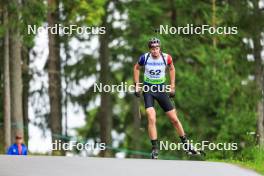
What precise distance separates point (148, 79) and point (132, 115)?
27422 mm

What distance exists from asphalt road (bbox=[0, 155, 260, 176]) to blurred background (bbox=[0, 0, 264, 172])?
1496 centimetres

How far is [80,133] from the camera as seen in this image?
5206cm

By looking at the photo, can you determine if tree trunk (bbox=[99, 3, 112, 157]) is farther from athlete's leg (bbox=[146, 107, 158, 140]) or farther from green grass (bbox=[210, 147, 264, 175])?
athlete's leg (bbox=[146, 107, 158, 140])

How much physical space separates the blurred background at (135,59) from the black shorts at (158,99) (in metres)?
14.3

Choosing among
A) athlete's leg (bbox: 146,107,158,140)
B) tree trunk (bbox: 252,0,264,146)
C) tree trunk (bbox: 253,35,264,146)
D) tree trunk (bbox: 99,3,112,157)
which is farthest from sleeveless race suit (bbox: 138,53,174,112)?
tree trunk (bbox: 99,3,112,157)

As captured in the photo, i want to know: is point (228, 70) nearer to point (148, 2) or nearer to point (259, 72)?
point (259, 72)

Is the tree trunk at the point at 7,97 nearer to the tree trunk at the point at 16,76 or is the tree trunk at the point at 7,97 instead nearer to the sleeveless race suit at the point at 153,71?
the tree trunk at the point at 16,76

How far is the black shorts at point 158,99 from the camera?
15.9m

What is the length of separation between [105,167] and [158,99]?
7.37 feet

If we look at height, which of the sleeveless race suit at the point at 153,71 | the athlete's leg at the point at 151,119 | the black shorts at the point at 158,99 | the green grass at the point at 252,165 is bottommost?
the green grass at the point at 252,165

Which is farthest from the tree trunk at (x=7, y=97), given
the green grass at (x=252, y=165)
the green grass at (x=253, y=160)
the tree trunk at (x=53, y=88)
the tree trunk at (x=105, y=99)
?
the green grass at (x=252, y=165)

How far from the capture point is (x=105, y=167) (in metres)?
14.3

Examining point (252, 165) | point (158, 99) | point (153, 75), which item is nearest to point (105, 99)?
point (158, 99)

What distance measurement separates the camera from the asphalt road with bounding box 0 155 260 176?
1354cm
